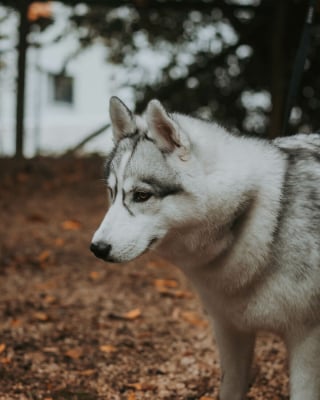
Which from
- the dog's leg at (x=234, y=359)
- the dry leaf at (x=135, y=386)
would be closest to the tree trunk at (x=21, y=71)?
the dry leaf at (x=135, y=386)

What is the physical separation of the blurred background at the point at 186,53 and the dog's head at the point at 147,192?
4624 mm

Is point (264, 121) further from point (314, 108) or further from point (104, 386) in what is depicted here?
point (104, 386)

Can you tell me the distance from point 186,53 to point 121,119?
578 cm

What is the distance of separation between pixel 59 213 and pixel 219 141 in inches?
179

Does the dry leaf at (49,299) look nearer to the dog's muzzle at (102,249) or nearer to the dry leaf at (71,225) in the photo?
the dry leaf at (71,225)

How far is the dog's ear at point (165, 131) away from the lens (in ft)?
9.08

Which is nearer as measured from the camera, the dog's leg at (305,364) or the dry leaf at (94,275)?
the dog's leg at (305,364)

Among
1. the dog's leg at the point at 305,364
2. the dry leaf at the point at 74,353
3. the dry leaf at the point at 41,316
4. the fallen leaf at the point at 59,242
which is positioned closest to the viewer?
the dog's leg at the point at 305,364

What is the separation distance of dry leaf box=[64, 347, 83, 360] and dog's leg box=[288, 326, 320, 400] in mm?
1768

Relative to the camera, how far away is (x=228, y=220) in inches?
112

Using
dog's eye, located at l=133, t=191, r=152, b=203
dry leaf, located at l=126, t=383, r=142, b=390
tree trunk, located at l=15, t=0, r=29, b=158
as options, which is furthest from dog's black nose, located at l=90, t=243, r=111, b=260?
tree trunk, located at l=15, t=0, r=29, b=158

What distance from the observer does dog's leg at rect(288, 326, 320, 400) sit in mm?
2924

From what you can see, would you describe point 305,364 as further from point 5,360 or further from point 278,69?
point 278,69

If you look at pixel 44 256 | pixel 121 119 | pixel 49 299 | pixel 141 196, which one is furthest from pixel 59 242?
pixel 141 196
